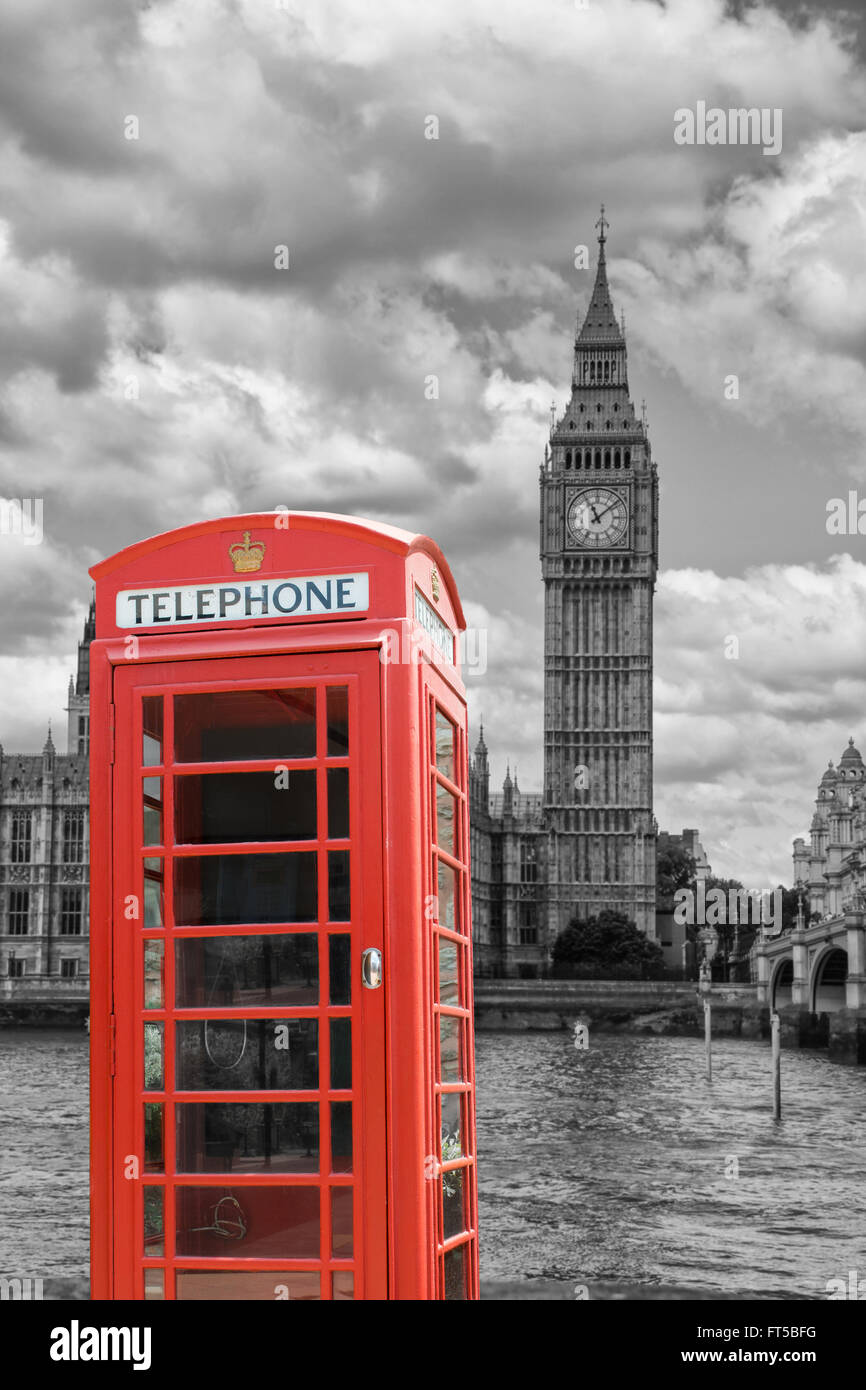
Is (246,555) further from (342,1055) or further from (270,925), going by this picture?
(342,1055)

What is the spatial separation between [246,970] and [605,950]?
89158 mm

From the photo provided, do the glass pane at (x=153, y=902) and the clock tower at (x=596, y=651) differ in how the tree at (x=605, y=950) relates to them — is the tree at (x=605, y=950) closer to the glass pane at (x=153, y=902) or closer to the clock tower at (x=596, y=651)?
the clock tower at (x=596, y=651)

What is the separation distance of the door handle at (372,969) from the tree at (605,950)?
284 feet

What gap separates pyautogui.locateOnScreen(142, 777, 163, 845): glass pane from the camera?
190 inches

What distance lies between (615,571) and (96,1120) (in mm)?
96623

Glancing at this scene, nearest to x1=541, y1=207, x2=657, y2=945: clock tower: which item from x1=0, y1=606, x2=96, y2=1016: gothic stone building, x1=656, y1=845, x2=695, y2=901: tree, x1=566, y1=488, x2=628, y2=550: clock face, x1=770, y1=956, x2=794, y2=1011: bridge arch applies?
x1=566, y1=488, x2=628, y2=550: clock face

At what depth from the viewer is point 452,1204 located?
4.93 meters

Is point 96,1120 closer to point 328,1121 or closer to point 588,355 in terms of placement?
point 328,1121

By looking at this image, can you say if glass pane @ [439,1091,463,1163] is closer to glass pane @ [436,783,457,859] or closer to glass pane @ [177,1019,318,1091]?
glass pane @ [177,1019,318,1091]
